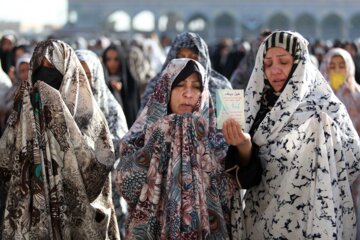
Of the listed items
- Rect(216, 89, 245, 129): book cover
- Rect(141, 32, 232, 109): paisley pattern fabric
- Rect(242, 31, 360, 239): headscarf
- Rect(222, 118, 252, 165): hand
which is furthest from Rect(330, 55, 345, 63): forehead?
Rect(216, 89, 245, 129): book cover

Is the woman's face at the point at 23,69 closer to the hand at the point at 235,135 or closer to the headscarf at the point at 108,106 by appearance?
the headscarf at the point at 108,106

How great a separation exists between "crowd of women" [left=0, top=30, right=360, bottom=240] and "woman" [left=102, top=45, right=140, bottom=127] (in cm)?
364

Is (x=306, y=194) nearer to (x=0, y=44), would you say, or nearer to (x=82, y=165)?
(x=82, y=165)

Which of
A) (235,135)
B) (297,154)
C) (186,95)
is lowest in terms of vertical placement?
(297,154)

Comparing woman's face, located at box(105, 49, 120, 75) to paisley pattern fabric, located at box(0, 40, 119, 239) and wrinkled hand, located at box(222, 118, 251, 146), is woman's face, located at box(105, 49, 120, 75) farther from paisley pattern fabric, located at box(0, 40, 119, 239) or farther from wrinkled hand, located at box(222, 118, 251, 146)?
wrinkled hand, located at box(222, 118, 251, 146)

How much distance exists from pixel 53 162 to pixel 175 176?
1.80ft

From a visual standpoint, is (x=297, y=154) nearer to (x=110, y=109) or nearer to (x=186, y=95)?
(x=186, y=95)

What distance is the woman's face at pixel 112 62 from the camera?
8266 mm

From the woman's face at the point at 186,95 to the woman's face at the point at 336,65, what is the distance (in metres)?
3.56

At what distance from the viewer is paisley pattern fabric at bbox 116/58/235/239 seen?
3.69 meters

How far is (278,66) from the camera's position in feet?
12.9

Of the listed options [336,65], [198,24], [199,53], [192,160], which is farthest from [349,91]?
[198,24]

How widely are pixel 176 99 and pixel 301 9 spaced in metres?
63.0

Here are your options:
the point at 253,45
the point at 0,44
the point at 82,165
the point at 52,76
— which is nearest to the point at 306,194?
the point at 82,165
